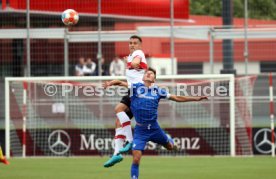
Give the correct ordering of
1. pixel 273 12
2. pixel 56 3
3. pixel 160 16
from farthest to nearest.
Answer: pixel 273 12, pixel 160 16, pixel 56 3

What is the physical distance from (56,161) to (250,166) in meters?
4.89

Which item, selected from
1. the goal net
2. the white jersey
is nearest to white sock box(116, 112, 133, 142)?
the white jersey

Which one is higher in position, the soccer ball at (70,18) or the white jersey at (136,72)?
the soccer ball at (70,18)

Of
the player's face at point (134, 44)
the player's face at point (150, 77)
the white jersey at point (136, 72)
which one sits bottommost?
the player's face at point (150, 77)

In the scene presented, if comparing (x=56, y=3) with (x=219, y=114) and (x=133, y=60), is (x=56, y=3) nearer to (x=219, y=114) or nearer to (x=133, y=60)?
(x=219, y=114)

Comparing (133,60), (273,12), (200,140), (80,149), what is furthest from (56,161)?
(273,12)

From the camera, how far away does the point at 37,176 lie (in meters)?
17.1

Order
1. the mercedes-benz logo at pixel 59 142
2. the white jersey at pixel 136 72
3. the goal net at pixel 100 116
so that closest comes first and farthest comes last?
the white jersey at pixel 136 72 → the goal net at pixel 100 116 → the mercedes-benz logo at pixel 59 142

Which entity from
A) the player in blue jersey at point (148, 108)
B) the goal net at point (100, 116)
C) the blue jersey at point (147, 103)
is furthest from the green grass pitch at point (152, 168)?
the blue jersey at point (147, 103)

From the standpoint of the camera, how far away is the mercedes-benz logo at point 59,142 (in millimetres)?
24078

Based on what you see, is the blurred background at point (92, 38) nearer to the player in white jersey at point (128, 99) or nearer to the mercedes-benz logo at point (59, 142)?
the mercedes-benz logo at point (59, 142)

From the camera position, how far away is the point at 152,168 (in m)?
19.1

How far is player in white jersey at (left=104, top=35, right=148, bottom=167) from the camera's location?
17.2 m

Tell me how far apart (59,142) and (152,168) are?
5.52 meters
